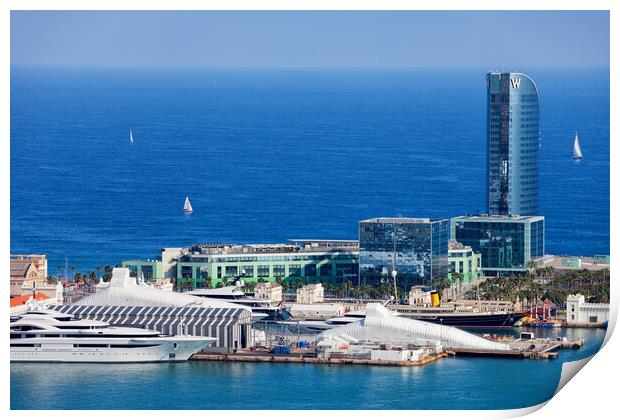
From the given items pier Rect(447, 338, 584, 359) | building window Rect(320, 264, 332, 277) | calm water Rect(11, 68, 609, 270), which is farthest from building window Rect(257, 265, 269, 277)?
pier Rect(447, 338, 584, 359)

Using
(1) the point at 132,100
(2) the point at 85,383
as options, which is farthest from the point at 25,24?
(1) the point at 132,100

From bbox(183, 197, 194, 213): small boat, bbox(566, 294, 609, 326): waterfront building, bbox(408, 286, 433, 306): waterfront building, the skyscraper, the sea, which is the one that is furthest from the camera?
bbox(183, 197, 194, 213): small boat

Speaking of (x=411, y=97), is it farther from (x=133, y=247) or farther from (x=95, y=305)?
(x=95, y=305)

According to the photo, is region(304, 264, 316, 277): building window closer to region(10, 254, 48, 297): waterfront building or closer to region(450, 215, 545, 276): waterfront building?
region(450, 215, 545, 276): waterfront building

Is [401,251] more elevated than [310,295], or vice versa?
[401,251]

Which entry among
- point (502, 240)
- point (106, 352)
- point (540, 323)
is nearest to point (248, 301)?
point (540, 323)

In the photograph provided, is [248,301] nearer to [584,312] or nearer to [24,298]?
[24,298]
